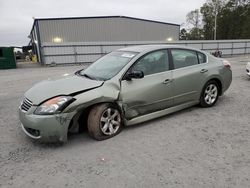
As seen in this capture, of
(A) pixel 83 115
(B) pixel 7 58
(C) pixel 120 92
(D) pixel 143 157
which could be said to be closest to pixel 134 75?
(C) pixel 120 92

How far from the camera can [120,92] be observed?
→ 3416 millimetres

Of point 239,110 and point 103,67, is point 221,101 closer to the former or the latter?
point 239,110

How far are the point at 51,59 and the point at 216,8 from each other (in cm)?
3889

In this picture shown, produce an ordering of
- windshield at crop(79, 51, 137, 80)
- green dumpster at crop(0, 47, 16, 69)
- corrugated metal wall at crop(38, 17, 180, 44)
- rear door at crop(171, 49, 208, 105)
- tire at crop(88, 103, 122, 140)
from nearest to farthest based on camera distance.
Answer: tire at crop(88, 103, 122, 140), windshield at crop(79, 51, 137, 80), rear door at crop(171, 49, 208, 105), green dumpster at crop(0, 47, 16, 69), corrugated metal wall at crop(38, 17, 180, 44)

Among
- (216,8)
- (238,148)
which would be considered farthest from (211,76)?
(216,8)

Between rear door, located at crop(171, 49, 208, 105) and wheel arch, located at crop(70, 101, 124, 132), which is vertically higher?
rear door, located at crop(171, 49, 208, 105)

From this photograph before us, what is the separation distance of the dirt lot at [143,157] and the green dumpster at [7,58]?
59.7 feet

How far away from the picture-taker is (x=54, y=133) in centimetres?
298

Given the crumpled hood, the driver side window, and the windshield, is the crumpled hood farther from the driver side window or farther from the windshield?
the driver side window

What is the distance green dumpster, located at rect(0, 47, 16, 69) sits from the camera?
770 inches

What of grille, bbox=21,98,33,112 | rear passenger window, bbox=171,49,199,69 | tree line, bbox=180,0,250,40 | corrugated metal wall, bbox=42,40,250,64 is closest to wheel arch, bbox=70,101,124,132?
grille, bbox=21,98,33,112

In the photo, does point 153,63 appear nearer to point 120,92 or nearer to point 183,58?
point 183,58

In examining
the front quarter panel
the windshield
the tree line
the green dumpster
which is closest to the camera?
the front quarter panel

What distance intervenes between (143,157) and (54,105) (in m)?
1.46
